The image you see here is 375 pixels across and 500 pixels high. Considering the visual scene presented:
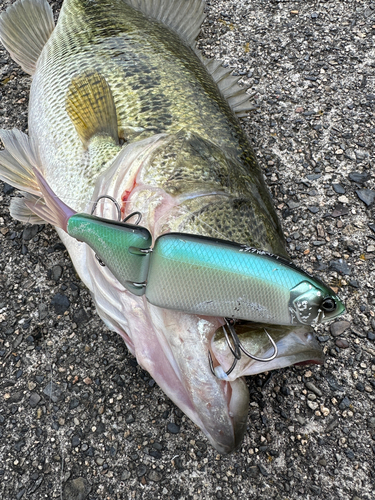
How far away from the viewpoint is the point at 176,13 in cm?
295

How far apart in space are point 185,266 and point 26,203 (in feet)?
4.15

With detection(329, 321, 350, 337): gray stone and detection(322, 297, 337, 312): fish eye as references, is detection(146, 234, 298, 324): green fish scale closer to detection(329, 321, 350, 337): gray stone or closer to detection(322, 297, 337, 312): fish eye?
detection(322, 297, 337, 312): fish eye

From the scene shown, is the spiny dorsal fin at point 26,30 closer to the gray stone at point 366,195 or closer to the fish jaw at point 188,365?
the fish jaw at point 188,365

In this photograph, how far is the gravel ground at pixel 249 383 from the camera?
1.78 m

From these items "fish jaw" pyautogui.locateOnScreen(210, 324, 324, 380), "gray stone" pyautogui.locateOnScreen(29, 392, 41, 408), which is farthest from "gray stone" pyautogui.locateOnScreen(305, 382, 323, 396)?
"gray stone" pyautogui.locateOnScreen(29, 392, 41, 408)

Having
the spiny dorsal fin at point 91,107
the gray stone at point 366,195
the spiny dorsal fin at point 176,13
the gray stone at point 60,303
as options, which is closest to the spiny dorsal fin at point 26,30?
the spiny dorsal fin at point 176,13

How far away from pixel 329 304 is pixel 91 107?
154cm

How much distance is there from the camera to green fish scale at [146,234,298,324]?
125 centimetres

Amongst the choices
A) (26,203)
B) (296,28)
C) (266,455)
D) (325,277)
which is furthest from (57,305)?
(296,28)

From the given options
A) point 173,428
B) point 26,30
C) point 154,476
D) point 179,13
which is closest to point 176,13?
point 179,13

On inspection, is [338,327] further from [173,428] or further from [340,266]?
[173,428]

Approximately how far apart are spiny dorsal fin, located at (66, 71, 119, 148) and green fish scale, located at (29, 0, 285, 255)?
0.07 meters

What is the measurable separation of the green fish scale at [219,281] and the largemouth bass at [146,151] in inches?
3.8

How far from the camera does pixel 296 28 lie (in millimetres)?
3385
